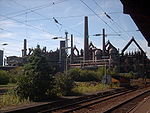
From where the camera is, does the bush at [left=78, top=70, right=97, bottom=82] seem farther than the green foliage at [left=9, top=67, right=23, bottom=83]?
Yes

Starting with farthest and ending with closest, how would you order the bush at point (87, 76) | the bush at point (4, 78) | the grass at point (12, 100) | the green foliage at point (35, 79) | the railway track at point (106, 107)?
the bush at point (87, 76) < the bush at point (4, 78) < the green foliage at point (35, 79) < the grass at point (12, 100) < the railway track at point (106, 107)

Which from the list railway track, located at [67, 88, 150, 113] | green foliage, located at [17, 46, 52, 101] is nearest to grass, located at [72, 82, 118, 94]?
green foliage, located at [17, 46, 52, 101]

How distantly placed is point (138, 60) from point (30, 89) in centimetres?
8364

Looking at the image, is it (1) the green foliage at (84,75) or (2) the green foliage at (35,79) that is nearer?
(2) the green foliage at (35,79)

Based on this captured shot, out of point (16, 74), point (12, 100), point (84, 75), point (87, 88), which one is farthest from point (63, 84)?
point (84, 75)

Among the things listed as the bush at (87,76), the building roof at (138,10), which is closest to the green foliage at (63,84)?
the building roof at (138,10)

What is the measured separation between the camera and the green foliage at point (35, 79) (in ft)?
71.2

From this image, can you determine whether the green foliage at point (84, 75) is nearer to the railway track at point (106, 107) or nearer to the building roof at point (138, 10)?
the railway track at point (106, 107)

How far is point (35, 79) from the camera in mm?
22219

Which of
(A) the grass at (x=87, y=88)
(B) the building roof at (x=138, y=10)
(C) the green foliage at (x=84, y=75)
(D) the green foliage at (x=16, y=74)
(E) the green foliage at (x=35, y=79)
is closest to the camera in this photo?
(B) the building roof at (x=138, y=10)

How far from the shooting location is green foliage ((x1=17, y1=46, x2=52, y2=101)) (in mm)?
21703

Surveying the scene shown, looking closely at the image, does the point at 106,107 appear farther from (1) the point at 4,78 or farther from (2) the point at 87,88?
(1) the point at 4,78

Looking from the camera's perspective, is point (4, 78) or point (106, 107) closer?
point (106, 107)

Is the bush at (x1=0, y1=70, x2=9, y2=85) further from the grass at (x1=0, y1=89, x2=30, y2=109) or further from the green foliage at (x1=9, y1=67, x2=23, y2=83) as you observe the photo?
the grass at (x1=0, y1=89, x2=30, y2=109)
